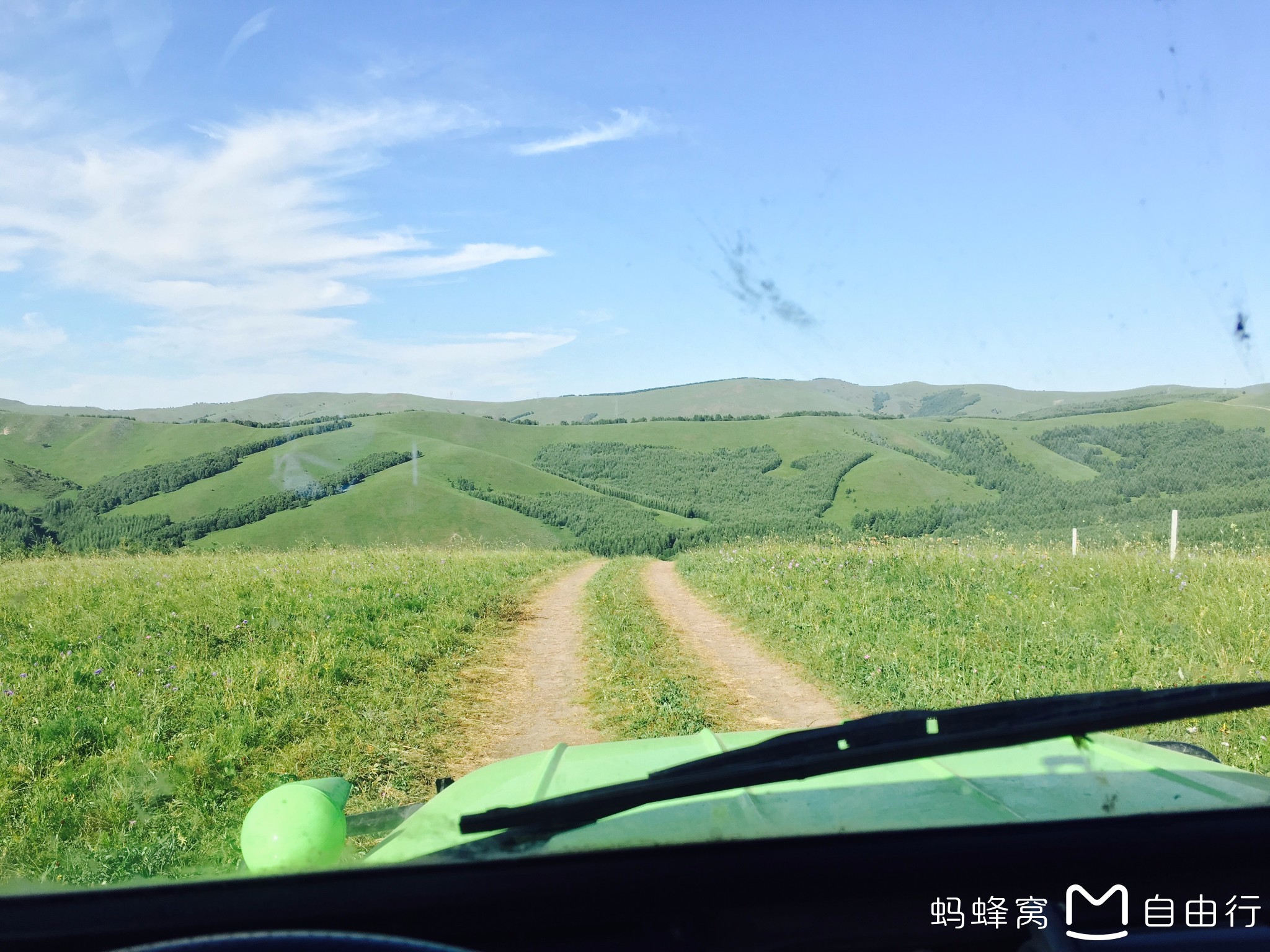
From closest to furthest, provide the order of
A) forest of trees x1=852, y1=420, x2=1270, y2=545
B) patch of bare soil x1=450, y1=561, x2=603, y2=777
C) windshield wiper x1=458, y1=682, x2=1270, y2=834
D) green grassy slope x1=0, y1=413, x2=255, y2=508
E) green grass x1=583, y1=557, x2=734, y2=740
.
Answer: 1. windshield wiper x1=458, y1=682, x2=1270, y2=834
2. patch of bare soil x1=450, y1=561, x2=603, y2=777
3. green grass x1=583, y1=557, x2=734, y2=740
4. forest of trees x1=852, y1=420, x2=1270, y2=545
5. green grassy slope x1=0, y1=413, x2=255, y2=508

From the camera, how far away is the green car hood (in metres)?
1.81

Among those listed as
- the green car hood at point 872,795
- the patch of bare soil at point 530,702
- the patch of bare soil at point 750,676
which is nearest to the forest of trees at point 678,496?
the patch of bare soil at point 750,676

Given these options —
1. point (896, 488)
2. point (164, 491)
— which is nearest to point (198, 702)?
point (896, 488)

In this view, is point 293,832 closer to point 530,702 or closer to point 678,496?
point 530,702

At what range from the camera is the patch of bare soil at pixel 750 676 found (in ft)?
21.8

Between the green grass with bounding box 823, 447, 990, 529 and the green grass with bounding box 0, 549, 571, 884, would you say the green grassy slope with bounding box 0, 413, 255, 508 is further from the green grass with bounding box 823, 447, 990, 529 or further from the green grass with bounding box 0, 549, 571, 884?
the green grass with bounding box 0, 549, 571, 884

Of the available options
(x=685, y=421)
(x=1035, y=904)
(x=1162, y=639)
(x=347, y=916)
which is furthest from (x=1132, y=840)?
(x=685, y=421)

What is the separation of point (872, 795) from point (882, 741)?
227mm

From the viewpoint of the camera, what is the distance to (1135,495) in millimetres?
20703

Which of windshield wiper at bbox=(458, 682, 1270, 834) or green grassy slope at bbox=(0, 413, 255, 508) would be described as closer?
windshield wiper at bbox=(458, 682, 1270, 834)

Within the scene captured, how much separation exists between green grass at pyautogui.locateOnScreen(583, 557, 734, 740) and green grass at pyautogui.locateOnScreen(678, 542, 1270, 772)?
1.17m

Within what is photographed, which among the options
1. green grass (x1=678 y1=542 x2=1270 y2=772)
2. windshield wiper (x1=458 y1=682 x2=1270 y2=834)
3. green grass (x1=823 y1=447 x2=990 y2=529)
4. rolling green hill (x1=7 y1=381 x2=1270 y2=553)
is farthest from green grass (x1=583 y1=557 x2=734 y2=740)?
green grass (x1=823 y1=447 x2=990 y2=529)

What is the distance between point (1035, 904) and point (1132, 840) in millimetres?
287

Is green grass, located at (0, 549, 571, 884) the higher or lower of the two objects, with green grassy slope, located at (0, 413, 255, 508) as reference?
lower
